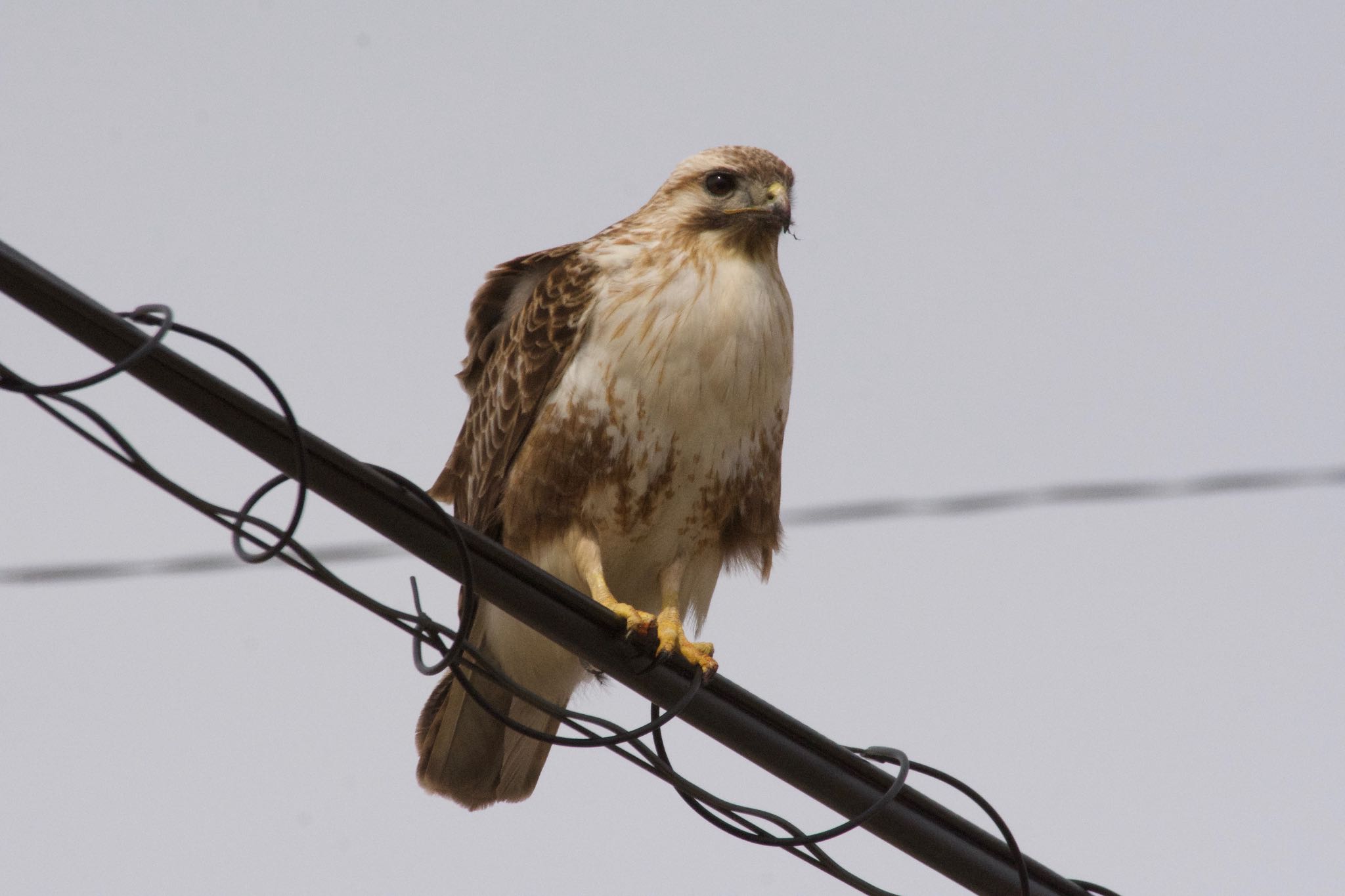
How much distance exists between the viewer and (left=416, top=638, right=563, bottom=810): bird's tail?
5.02m

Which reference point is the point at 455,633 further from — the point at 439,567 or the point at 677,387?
the point at 677,387

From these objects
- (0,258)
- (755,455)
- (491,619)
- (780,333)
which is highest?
(780,333)

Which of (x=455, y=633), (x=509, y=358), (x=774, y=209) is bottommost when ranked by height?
(x=455, y=633)

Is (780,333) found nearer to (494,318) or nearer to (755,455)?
(755,455)

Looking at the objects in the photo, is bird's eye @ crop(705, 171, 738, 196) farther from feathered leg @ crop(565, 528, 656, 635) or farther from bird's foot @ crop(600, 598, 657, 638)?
bird's foot @ crop(600, 598, 657, 638)

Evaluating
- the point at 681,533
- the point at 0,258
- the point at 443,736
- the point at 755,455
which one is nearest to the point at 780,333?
the point at 755,455

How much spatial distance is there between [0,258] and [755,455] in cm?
253

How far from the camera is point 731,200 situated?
188 inches

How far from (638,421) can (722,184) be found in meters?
0.84

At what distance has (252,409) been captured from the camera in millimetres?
2674

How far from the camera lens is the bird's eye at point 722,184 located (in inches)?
188

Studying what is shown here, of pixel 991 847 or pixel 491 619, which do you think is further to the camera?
pixel 491 619

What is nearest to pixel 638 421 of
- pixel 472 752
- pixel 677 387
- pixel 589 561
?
pixel 677 387

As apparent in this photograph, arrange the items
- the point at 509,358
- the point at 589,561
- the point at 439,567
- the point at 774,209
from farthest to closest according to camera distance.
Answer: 1. the point at 509,358
2. the point at 774,209
3. the point at 589,561
4. the point at 439,567
